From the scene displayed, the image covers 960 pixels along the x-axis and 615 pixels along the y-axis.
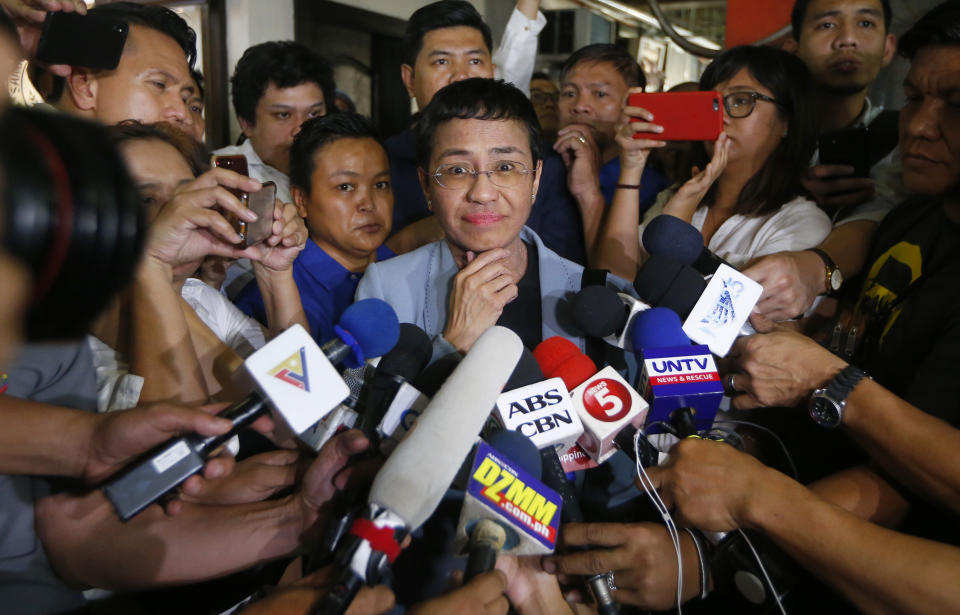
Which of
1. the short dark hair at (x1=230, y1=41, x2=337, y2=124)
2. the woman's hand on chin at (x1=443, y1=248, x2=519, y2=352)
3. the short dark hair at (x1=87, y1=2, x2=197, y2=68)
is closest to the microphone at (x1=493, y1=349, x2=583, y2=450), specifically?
the woman's hand on chin at (x1=443, y1=248, x2=519, y2=352)

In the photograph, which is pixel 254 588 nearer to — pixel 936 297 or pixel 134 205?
pixel 134 205

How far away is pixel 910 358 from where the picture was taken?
4.57 ft

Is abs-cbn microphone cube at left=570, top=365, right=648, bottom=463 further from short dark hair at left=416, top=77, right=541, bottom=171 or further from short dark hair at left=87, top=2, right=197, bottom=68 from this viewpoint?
short dark hair at left=87, top=2, right=197, bottom=68

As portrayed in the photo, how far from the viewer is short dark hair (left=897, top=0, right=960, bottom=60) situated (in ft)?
4.51

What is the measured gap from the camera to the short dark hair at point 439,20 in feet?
8.48

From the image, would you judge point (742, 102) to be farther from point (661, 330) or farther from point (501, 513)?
point (501, 513)

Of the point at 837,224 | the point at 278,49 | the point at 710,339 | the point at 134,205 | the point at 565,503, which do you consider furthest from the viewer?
the point at 278,49

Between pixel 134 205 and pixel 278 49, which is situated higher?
pixel 278 49

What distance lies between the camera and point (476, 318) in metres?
1.50

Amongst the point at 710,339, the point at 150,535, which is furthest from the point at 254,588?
the point at 710,339

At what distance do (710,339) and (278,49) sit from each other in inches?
97.1

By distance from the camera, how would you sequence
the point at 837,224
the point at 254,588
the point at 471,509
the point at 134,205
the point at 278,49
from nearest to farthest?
the point at 134,205
the point at 471,509
the point at 254,588
the point at 837,224
the point at 278,49

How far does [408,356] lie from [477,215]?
2.04ft

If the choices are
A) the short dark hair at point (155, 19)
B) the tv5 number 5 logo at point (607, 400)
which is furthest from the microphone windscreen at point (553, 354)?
the short dark hair at point (155, 19)
